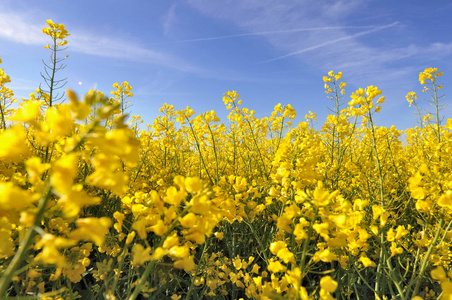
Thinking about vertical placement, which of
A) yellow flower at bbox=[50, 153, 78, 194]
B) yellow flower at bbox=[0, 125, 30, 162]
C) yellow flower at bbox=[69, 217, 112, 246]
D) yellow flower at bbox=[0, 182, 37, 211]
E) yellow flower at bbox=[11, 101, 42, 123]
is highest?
yellow flower at bbox=[11, 101, 42, 123]

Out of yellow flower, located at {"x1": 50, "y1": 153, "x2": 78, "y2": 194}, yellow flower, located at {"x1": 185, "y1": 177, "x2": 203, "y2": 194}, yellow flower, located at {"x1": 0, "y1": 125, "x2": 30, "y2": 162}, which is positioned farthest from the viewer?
yellow flower, located at {"x1": 185, "y1": 177, "x2": 203, "y2": 194}

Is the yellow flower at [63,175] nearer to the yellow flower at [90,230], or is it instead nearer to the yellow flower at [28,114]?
the yellow flower at [90,230]

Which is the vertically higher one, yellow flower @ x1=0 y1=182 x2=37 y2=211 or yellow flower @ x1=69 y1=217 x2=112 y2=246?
yellow flower @ x1=0 y1=182 x2=37 y2=211

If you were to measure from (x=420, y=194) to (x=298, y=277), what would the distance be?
955 mm

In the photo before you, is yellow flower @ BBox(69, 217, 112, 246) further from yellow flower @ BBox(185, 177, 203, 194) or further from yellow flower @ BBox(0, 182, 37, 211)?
yellow flower @ BBox(185, 177, 203, 194)

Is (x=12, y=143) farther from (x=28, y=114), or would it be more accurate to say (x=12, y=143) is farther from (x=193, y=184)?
(x=193, y=184)

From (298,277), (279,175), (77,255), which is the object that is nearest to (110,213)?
(77,255)

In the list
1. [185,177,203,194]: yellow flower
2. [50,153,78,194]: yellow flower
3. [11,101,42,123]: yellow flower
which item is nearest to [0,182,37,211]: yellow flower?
[50,153,78,194]: yellow flower

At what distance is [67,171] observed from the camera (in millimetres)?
674

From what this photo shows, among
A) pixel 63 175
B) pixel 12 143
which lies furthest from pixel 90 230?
pixel 12 143

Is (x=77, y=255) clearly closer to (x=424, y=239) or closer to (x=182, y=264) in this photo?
(x=182, y=264)

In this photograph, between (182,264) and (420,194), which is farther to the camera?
(420,194)

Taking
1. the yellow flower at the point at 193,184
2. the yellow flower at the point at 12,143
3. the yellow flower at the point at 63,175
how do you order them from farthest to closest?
the yellow flower at the point at 193,184
the yellow flower at the point at 12,143
the yellow flower at the point at 63,175

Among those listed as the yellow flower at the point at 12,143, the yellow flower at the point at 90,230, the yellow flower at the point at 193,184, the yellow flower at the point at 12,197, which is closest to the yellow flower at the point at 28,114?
the yellow flower at the point at 12,143
